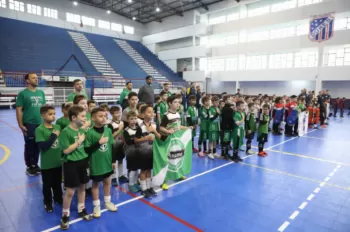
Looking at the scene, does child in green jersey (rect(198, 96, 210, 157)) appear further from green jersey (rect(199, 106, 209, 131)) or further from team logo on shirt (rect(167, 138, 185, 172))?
team logo on shirt (rect(167, 138, 185, 172))

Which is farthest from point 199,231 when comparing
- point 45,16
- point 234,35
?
point 45,16

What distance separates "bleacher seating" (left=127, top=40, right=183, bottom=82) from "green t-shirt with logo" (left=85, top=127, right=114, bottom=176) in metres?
25.8

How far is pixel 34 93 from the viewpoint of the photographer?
445 centimetres

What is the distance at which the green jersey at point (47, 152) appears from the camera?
10.6ft

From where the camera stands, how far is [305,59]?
71.7ft

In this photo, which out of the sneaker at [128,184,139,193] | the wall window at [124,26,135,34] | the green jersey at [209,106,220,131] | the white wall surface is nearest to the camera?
the sneaker at [128,184,139,193]

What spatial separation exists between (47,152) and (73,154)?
64 cm

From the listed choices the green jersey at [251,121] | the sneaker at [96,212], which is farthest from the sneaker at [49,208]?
the green jersey at [251,121]

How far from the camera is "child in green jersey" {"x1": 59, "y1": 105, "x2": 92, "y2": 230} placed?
288 centimetres

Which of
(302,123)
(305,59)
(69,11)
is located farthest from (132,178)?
(69,11)

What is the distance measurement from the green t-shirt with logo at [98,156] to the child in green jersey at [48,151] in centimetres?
54

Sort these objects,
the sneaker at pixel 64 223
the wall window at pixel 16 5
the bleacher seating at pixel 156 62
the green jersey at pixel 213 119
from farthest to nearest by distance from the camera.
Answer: the bleacher seating at pixel 156 62, the wall window at pixel 16 5, the green jersey at pixel 213 119, the sneaker at pixel 64 223

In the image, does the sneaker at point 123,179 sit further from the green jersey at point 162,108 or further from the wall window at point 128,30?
the wall window at point 128,30

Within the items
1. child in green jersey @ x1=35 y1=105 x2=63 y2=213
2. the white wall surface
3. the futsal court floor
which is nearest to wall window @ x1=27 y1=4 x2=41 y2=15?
the white wall surface
